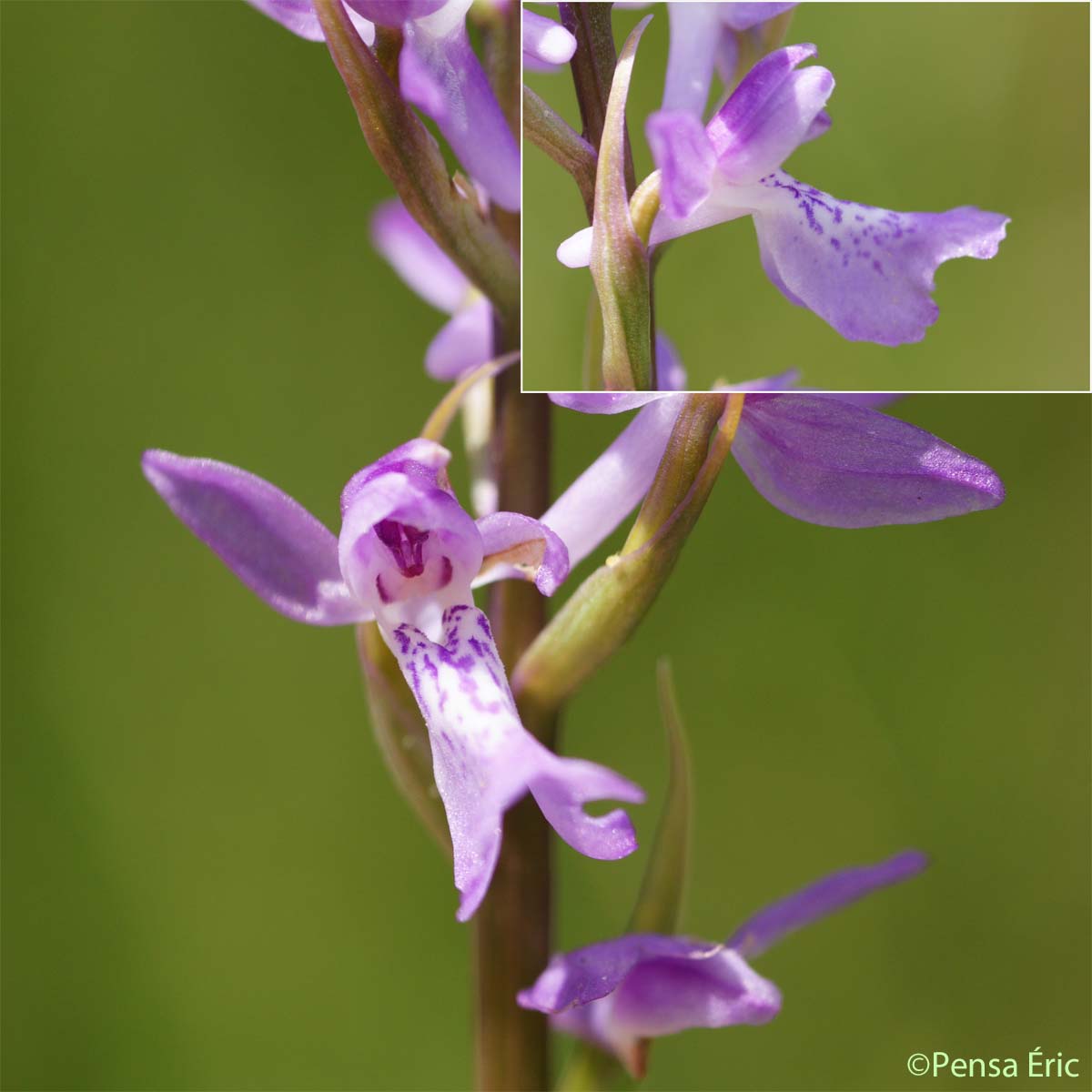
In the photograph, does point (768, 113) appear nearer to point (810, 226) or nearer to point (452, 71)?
point (810, 226)

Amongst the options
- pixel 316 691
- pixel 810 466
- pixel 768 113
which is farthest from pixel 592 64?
pixel 316 691

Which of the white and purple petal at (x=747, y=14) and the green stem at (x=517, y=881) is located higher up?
the white and purple petal at (x=747, y=14)

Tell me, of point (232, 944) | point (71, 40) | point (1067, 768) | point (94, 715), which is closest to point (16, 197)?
point (71, 40)

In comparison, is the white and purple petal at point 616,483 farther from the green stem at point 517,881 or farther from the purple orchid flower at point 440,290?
the purple orchid flower at point 440,290

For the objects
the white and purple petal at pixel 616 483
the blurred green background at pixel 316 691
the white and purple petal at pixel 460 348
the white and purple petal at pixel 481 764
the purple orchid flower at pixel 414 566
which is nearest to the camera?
the white and purple petal at pixel 481 764

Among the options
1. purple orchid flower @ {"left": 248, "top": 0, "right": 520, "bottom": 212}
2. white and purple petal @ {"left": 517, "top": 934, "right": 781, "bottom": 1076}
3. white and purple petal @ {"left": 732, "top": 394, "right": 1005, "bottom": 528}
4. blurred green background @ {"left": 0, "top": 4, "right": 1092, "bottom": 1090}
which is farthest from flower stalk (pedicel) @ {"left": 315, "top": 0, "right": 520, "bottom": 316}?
blurred green background @ {"left": 0, "top": 4, "right": 1092, "bottom": 1090}

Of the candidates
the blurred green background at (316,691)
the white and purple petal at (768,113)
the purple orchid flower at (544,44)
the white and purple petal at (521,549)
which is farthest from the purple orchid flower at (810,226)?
the blurred green background at (316,691)
